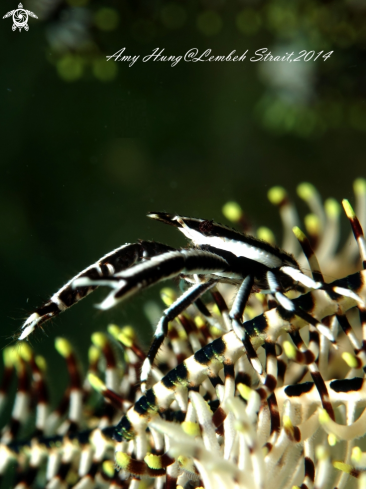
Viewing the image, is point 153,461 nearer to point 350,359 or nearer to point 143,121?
point 350,359

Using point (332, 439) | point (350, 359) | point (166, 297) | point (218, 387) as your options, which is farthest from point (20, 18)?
point (332, 439)

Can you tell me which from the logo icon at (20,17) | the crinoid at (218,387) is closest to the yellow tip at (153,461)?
the crinoid at (218,387)

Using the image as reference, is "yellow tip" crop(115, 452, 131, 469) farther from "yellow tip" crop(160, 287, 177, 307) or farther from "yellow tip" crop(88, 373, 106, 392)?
"yellow tip" crop(160, 287, 177, 307)

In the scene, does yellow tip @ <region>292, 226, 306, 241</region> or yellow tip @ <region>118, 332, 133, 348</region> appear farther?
yellow tip @ <region>118, 332, 133, 348</region>

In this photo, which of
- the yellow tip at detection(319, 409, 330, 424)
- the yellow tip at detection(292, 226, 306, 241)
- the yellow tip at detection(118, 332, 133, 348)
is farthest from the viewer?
the yellow tip at detection(118, 332, 133, 348)

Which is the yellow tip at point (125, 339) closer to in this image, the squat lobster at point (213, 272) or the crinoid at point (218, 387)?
the crinoid at point (218, 387)

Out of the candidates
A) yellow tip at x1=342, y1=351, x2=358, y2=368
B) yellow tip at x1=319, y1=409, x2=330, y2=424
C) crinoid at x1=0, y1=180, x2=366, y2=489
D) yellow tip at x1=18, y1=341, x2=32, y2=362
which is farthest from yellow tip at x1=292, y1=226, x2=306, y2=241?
yellow tip at x1=18, y1=341, x2=32, y2=362
